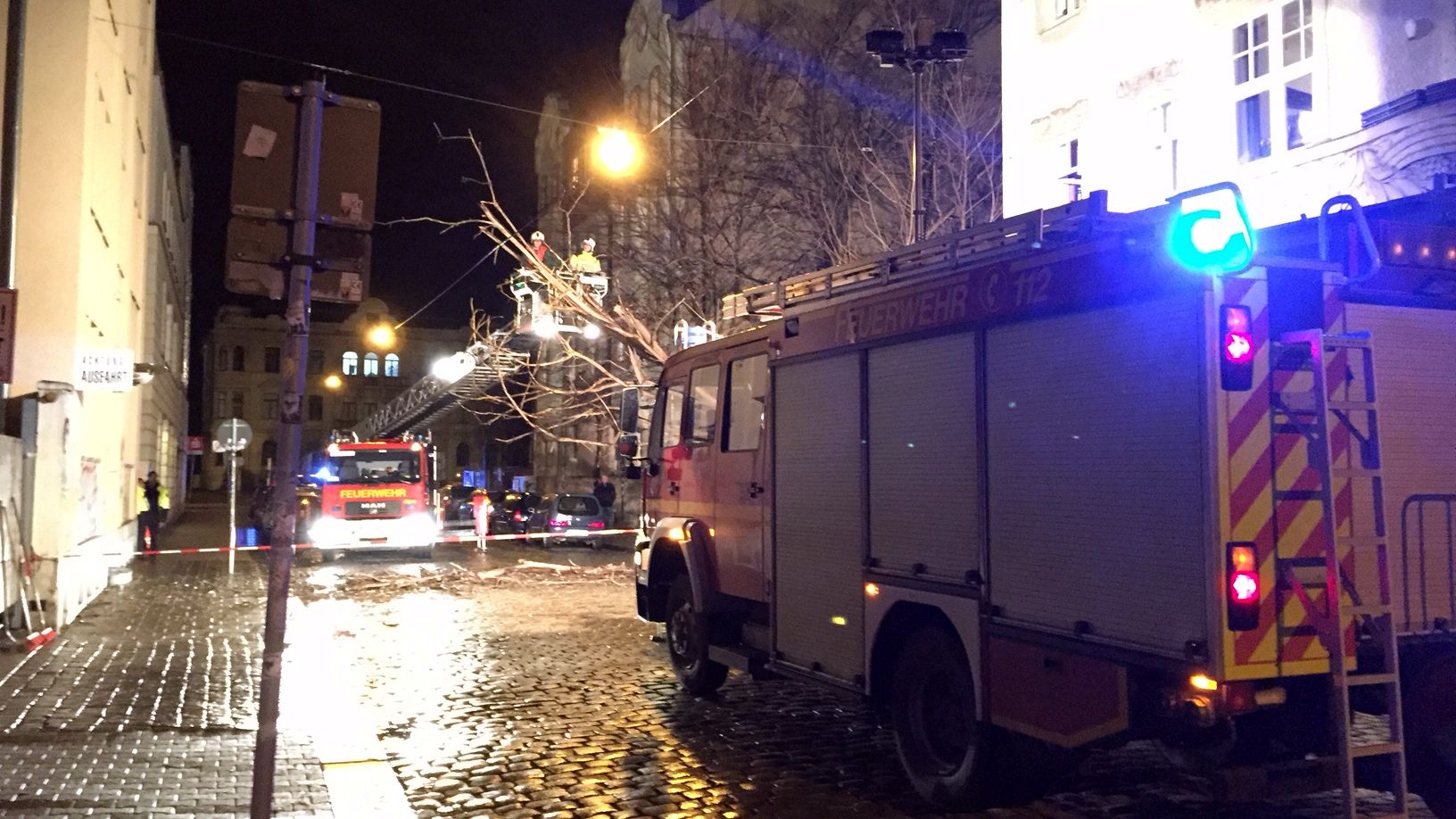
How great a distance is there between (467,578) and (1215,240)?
52.9ft

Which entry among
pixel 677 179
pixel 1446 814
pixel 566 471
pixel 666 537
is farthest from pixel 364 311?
pixel 1446 814

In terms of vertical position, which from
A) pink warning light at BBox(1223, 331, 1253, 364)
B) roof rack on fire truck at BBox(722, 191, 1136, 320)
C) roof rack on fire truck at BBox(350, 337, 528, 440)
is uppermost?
roof rack on fire truck at BBox(350, 337, 528, 440)

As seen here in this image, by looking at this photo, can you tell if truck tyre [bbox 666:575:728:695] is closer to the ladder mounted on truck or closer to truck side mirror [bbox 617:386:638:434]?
truck side mirror [bbox 617:386:638:434]

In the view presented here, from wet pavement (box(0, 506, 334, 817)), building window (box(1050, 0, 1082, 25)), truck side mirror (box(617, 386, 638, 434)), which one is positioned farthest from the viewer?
building window (box(1050, 0, 1082, 25))

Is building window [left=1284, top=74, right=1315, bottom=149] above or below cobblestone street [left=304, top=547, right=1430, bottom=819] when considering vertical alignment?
above

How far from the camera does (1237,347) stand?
186 inches

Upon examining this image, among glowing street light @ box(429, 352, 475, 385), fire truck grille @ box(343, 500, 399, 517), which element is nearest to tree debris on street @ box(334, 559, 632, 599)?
fire truck grille @ box(343, 500, 399, 517)

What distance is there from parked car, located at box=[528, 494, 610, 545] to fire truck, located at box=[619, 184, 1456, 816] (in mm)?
20581

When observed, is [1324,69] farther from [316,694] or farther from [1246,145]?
[316,694]

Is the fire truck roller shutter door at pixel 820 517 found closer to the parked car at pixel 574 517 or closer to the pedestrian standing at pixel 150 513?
the parked car at pixel 574 517

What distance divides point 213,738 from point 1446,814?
23.2 ft

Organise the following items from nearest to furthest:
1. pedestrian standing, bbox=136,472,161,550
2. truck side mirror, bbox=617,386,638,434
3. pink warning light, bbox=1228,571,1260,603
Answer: pink warning light, bbox=1228,571,1260,603 < truck side mirror, bbox=617,386,638,434 < pedestrian standing, bbox=136,472,161,550

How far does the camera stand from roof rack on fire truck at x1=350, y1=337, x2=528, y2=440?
116ft

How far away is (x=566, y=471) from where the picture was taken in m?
40.8
